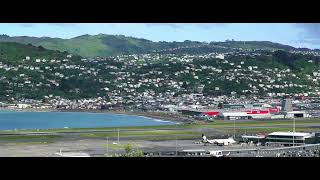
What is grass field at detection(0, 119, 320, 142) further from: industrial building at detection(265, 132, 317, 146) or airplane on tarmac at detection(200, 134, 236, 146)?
industrial building at detection(265, 132, 317, 146)

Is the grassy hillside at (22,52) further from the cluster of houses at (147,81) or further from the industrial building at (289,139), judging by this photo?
the industrial building at (289,139)

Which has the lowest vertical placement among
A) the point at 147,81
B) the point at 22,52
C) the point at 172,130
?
the point at 172,130

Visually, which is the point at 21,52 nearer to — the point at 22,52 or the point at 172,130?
the point at 22,52

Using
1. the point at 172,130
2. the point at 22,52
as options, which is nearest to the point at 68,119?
the point at 172,130

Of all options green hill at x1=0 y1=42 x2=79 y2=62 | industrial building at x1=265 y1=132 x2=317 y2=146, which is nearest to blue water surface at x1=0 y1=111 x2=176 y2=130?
green hill at x1=0 y1=42 x2=79 y2=62
